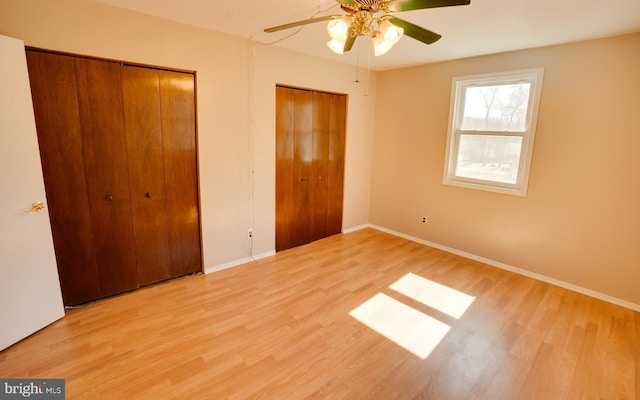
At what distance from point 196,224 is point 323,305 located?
1584 mm

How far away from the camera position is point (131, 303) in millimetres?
2697

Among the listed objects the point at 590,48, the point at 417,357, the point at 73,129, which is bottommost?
the point at 417,357

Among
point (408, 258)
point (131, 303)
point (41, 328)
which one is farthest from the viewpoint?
point (408, 258)

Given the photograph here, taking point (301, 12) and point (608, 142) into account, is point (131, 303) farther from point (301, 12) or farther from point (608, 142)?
point (608, 142)

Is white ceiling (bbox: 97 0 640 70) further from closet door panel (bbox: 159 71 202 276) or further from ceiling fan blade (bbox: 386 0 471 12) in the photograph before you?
ceiling fan blade (bbox: 386 0 471 12)

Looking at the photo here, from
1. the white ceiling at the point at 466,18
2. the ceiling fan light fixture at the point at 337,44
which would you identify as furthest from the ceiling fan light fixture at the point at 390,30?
the white ceiling at the point at 466,18

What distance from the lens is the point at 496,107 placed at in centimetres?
360

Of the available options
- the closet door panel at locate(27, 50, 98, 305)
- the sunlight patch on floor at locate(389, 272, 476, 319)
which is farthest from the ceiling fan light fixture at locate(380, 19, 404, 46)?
the closet door panel at locate(27, 50, 98, 305)

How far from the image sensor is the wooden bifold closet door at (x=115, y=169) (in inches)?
92.5

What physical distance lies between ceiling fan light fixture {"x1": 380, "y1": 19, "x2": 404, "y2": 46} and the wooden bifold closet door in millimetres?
2018

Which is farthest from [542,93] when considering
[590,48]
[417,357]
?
[417,357]

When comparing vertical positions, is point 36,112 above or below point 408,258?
above

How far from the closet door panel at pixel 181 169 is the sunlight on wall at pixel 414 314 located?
6.03ft

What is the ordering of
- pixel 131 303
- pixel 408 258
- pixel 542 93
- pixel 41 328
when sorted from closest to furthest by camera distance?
pixel 41 328 → pixel 131 303 → pixel 542 93 → pixel 408 258
